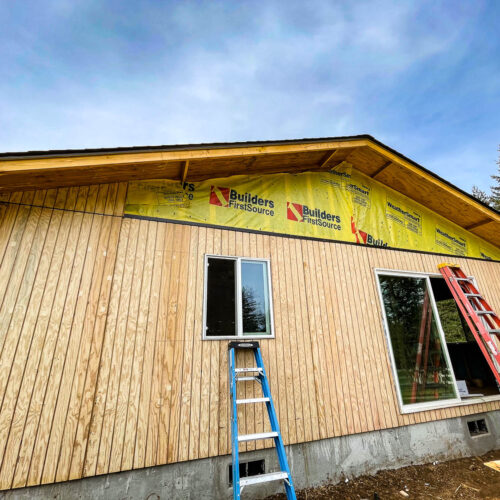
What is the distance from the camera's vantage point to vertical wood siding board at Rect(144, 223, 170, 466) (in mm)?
3021

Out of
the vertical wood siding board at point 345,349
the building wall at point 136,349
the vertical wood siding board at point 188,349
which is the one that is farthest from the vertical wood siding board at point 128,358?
the vertical wood siding board at point 345,349

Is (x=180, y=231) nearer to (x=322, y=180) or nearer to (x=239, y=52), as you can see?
(x=322, y=180)

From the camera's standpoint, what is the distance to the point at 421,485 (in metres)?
3.79

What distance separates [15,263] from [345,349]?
194 inches

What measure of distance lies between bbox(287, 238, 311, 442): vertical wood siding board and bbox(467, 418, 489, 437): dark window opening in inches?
151

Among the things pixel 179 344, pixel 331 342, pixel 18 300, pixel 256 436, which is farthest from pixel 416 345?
pixel 18 300

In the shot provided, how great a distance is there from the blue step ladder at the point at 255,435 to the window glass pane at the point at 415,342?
9.73 feet

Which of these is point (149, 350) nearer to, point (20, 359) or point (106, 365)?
point (106, 365)

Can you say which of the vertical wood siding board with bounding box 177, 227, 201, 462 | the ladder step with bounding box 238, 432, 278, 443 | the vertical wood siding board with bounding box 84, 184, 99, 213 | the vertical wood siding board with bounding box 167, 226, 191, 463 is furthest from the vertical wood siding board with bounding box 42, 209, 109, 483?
the ladder step with bounding box 238, 432, 278, 443

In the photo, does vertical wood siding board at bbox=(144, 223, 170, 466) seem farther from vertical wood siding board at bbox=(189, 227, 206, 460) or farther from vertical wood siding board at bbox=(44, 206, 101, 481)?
vertical wood siding board at bbox=(44, 206, 101, 481)

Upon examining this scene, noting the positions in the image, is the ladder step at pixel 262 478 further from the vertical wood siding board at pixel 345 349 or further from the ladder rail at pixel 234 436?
the vertical wood siding board at pixel 345 349

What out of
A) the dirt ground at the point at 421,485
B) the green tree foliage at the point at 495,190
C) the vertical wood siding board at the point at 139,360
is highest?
the green tree foliage at the point at 495,190

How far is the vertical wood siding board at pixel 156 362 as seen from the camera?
302 cm

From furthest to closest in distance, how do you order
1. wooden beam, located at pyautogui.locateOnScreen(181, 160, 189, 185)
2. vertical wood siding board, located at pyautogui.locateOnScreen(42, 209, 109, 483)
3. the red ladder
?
the red ladder
wooden beam, located at pyautogui.locateOnScreen(181, 160, 189, 185)
vertical wood siding board, located at pyautogui.locateOnScreen(42, 209, 109, 483)
